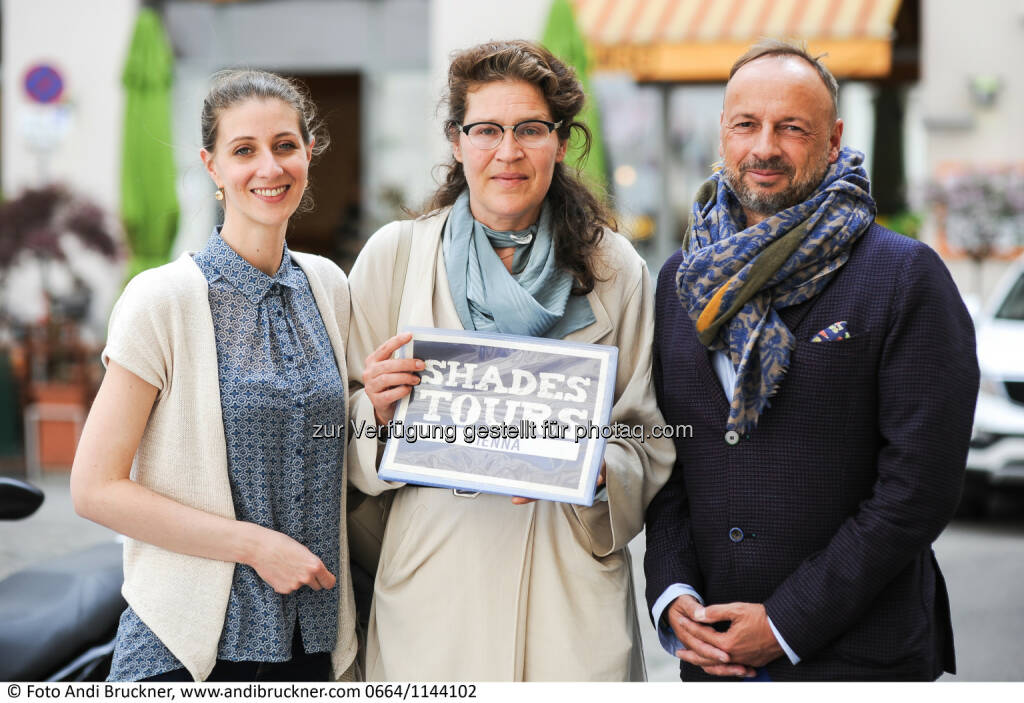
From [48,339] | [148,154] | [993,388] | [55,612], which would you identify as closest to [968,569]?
[993,388]

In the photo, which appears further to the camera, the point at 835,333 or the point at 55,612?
the point at 55,612

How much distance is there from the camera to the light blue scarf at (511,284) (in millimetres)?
2693

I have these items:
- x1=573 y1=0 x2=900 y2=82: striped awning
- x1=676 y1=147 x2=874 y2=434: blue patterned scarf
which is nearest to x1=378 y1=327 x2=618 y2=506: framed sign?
x1=676 y1=147 x2=874 y2=434: blue patterned scarf

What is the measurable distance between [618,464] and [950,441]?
0.77m

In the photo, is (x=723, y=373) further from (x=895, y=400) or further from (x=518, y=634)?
(x=518, y=634)

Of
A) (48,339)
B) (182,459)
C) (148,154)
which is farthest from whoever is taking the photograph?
(148,154)

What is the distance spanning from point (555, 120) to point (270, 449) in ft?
3.62

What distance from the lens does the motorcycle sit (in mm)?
2771

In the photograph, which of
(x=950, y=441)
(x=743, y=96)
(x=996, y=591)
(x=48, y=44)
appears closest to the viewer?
(x=950, y=441)

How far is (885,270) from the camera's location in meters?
2.48

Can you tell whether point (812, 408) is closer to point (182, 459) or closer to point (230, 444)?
point (230, 444)

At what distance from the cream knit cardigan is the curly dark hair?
832mm

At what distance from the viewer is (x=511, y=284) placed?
2.72 m

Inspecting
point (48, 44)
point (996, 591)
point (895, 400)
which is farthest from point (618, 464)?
point (48, 44)
